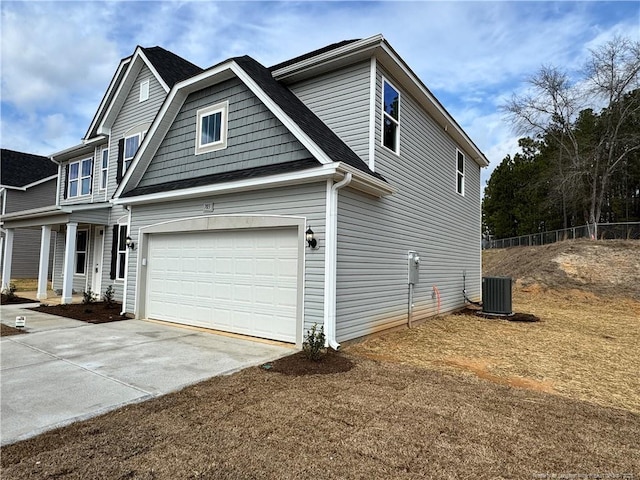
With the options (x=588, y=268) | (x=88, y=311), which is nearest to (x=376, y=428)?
(x=88, y=311)

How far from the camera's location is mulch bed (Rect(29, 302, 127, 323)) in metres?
9.31

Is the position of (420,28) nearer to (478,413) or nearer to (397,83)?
(397,83)

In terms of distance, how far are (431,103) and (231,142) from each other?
5.33m

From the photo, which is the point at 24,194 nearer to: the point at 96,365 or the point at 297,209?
the point at 96,365

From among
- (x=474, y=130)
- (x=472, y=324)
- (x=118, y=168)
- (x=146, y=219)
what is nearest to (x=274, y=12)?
(x=146, y=219)

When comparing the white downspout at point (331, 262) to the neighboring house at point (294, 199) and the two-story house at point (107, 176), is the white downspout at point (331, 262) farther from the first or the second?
the two-story house at point (107, 176)

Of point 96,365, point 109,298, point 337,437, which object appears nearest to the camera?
point 337,437

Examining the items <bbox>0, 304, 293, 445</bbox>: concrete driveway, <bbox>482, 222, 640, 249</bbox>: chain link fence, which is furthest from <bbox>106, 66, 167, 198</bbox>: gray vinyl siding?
<bbox>482, 222, 640, 249</bbox>: chain link fence

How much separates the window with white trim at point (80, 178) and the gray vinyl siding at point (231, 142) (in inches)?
274

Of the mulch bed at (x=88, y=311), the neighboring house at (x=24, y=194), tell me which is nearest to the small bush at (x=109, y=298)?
the mulch bed at (x=88, y=311)

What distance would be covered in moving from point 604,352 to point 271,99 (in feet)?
25.6

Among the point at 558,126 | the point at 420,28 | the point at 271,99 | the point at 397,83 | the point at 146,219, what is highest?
the point at 558,126

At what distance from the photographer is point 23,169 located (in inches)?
883

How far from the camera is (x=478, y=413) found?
3.97 metres
